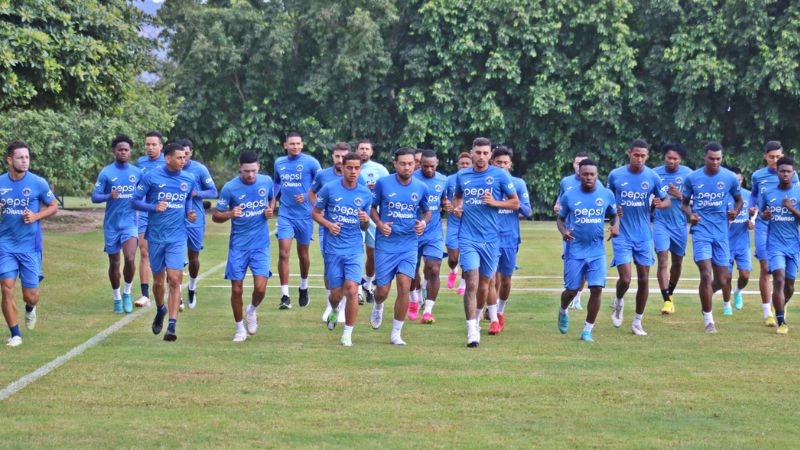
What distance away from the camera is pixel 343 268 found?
14.0 m

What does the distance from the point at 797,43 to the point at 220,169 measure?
50541 millimetres

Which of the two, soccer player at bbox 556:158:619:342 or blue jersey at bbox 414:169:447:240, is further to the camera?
blue jersey at bbox 414:169:447:240

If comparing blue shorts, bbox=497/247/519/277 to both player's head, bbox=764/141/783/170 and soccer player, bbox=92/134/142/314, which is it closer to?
player's head, bbox=764/141/783/170

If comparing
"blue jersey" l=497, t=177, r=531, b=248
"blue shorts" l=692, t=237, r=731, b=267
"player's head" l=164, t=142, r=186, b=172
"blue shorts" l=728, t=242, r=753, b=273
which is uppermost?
"player's head" l=164, t=142, r=186, b=172

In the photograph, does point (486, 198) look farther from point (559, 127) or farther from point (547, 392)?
point (559, 127)

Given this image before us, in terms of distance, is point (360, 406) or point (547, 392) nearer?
point (360, 406)

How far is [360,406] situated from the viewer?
10.2 meters

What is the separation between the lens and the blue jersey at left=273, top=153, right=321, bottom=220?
17.8 meters

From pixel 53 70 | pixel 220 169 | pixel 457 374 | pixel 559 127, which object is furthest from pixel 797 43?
pixel 220 169

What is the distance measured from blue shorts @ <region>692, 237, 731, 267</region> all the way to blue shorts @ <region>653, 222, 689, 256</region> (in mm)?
1417

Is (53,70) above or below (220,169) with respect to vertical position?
above

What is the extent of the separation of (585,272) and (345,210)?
9.08 feet

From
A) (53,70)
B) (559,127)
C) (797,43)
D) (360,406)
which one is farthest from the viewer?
(559,127)

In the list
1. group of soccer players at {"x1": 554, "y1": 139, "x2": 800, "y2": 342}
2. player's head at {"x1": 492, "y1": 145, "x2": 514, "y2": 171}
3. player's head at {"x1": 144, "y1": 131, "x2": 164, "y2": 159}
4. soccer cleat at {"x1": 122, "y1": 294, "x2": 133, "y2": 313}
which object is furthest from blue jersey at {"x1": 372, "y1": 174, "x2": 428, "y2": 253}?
soccer cleat at {"x1": 122, "y1": 294, "x2": 133, "y2": 313}
